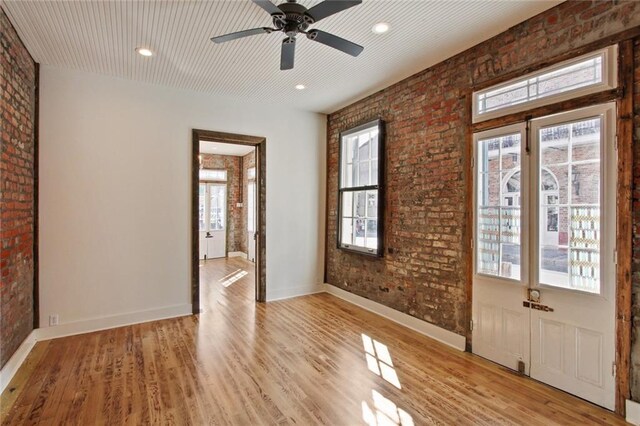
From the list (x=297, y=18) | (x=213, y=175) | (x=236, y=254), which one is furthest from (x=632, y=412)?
(x=213, y=175)

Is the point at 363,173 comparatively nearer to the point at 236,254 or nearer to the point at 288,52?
the point at 288,52

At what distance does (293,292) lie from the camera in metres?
5.32

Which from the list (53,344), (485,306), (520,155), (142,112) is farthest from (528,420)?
(142,112)

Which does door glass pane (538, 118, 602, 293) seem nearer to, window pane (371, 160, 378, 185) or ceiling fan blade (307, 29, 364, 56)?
ceiling fan blade (307, 29, 364, 56)

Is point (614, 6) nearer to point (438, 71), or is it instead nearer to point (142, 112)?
point (438, 71)

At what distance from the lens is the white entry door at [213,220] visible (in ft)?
29.0

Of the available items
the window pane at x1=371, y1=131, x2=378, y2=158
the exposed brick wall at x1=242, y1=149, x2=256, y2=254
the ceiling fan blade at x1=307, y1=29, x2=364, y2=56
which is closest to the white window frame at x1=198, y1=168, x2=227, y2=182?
the exposed brick wall at x1=242, y1=149, x2=256, y2=254

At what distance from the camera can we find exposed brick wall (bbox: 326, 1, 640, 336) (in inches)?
103

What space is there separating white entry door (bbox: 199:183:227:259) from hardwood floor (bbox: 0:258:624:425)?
4.92m

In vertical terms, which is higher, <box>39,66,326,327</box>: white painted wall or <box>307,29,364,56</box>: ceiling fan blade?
<box>307,29,364,56</box>: ceiling fan blade

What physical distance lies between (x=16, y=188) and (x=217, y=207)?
609 cm

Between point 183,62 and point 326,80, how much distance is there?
1.73m

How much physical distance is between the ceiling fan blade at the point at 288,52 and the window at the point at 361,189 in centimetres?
177

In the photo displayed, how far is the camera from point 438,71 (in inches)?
141
